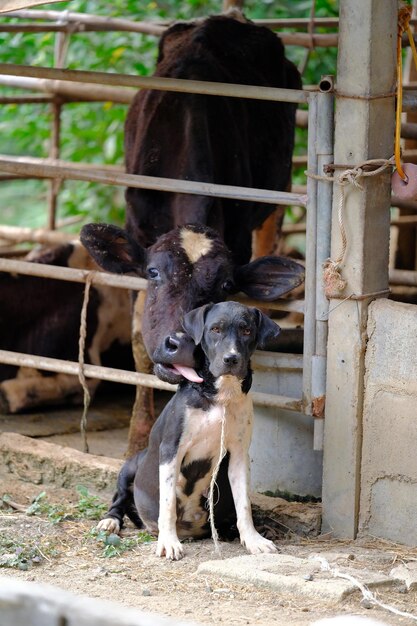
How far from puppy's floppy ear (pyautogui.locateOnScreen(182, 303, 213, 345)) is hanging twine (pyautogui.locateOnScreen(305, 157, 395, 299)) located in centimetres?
52

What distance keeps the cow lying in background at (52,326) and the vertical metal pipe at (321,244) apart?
252 cm

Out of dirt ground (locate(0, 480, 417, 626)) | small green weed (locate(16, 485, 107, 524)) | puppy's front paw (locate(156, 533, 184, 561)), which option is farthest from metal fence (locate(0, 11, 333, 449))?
small green weed (locate(16, 485, 107, 524))

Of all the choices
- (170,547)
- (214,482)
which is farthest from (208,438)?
(170,547)

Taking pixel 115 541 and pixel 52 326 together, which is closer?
pixel 115 541

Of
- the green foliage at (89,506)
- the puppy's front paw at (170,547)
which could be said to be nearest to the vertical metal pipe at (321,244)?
the puppy's front paw at (170,547)

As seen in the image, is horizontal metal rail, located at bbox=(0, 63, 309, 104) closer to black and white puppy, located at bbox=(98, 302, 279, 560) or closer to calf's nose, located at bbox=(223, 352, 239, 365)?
black and white puppy, located at bbox=(98, 302, 279, 560)

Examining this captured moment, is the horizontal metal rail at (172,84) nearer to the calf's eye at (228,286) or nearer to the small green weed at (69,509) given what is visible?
the calf's eye at (228,286)

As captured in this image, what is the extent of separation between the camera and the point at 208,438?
4.36 m

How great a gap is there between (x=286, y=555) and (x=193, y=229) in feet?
5.33

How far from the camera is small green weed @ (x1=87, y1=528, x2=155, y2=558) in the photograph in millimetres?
4324

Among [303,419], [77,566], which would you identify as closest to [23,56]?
[303,419]

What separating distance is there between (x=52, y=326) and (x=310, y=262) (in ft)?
9.22

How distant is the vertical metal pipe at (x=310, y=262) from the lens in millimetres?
4562

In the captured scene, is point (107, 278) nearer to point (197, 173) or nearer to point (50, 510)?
point (197, 173)
